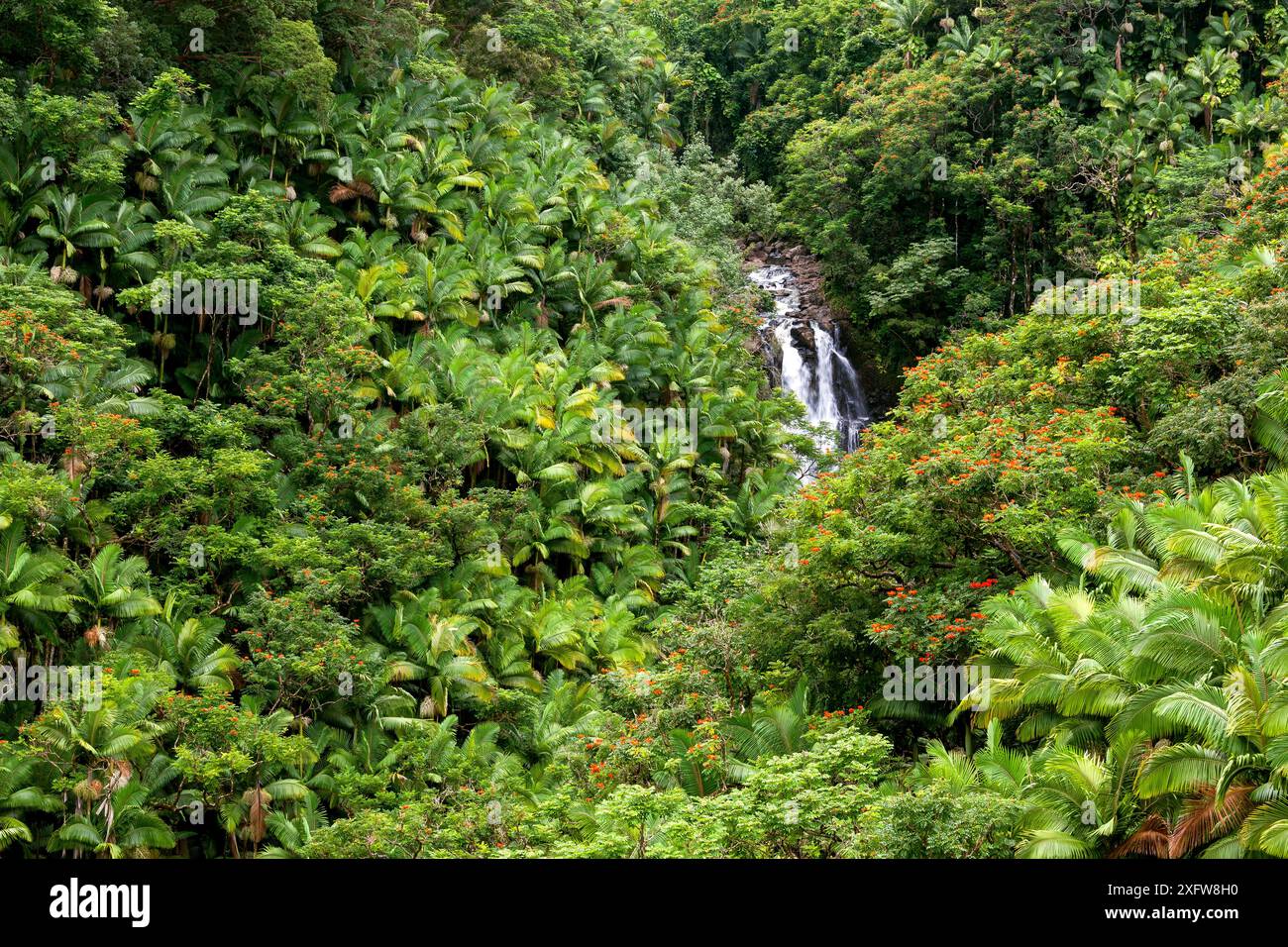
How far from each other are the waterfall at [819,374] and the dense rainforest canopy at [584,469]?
1940mm

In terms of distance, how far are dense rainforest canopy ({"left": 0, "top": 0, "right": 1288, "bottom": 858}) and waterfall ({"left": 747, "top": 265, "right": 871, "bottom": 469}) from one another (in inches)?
76.4

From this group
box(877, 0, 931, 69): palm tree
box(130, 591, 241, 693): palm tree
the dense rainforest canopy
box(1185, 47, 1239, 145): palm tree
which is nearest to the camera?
the dense rainforest canopy

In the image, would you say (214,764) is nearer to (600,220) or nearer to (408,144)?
(408,144)

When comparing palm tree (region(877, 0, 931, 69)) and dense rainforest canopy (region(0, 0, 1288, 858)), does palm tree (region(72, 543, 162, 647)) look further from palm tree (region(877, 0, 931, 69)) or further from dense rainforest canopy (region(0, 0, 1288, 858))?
palm tree (region(877, 0, 931, 69))

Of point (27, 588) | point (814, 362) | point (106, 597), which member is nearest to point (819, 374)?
point (814, 362)

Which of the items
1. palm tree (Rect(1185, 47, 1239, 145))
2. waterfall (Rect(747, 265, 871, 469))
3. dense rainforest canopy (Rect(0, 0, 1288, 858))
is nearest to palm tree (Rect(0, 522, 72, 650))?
dense rainforest canopy (Rect(0, 0, 1288, 858))

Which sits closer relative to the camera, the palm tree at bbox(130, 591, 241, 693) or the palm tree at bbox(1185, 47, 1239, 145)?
the palm tree at bbox(130, 591, 241, 693)

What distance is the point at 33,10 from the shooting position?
21094mm

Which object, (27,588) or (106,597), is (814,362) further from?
(27,588)

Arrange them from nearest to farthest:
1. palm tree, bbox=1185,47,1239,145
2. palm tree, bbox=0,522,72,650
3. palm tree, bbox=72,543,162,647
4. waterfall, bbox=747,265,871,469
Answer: palm tree, bbox=0,522,72,650 → palm tree, bbox=72,543,162,647 → palm tree, bbox=1185,47,1239,145 → waterfall, bbox=747,265,871,469

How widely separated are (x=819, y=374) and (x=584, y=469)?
12.8 meters

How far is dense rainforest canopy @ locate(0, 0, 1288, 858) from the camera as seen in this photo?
12.6 metres

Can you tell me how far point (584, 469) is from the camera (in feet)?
89.5
